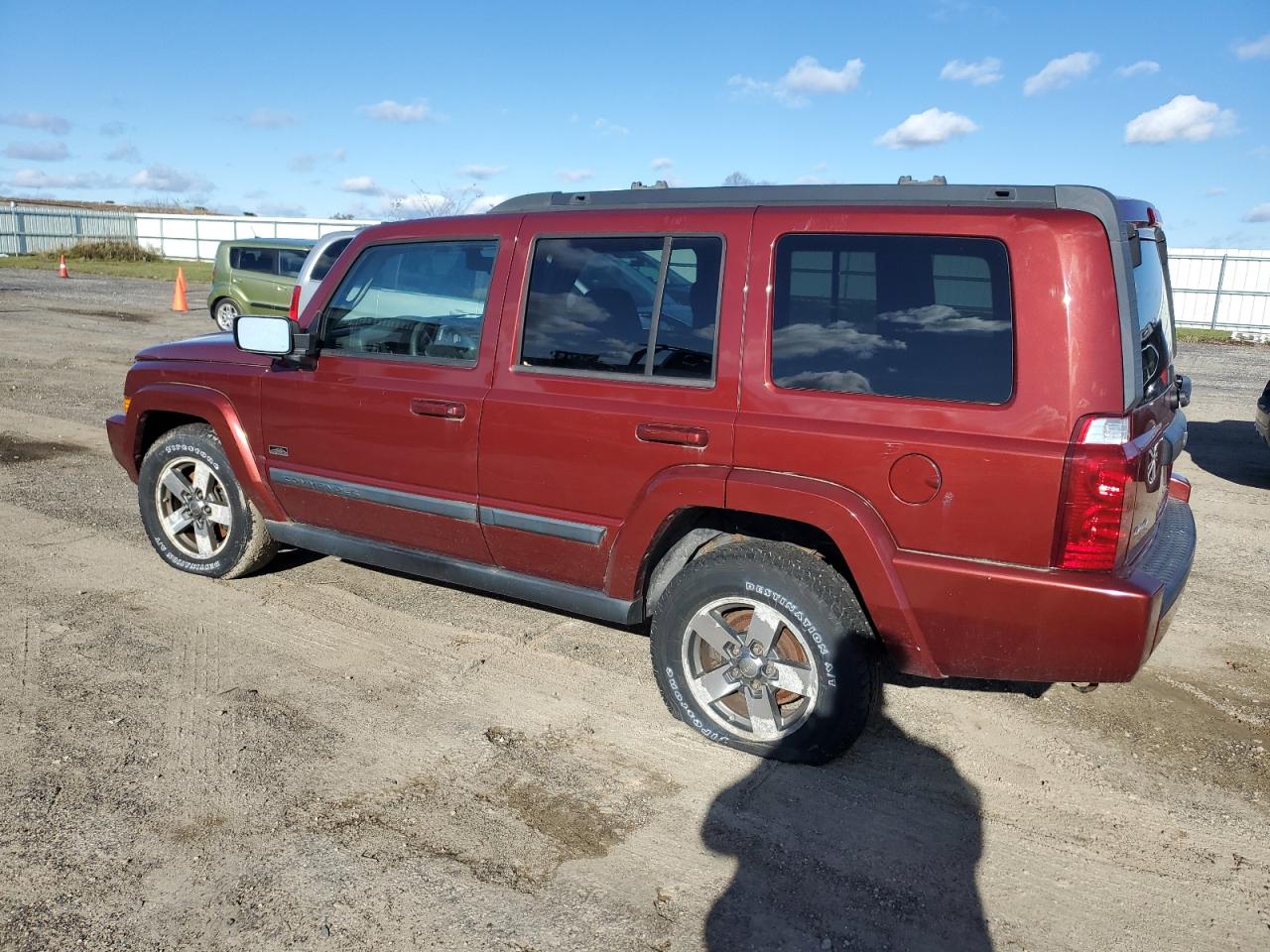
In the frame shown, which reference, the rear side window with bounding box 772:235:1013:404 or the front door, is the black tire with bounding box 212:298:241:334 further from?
the rear side window with bounding box 772:235:1013:404

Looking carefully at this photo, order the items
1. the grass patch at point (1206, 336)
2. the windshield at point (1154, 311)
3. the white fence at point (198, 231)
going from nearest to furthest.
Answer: the windshield at point (1154, 311), the grass patch at point (1206, 336), the white fence at point (198, 231)

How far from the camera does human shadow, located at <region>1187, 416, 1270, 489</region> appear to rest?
27.6 ft

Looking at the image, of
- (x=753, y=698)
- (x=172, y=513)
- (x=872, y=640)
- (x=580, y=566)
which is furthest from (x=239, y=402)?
(x=872, y=640)

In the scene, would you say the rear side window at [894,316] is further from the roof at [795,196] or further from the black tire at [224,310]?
the black tire at [224,310]

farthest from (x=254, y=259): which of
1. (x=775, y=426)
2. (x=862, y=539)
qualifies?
(x=862, y=539)

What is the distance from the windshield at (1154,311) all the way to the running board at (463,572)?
2012 mm

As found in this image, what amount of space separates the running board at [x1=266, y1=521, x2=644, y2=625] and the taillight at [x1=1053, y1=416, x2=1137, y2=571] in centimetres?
164

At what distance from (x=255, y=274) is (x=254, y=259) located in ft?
1.16

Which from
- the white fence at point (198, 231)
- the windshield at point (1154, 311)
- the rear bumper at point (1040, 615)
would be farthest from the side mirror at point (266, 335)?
the white fence at point (198, 231)

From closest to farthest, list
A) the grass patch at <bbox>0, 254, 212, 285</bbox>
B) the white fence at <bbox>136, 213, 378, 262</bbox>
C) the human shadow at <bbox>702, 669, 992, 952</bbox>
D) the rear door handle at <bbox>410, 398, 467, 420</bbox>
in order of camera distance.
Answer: the human shadow at <bbox>702, 669, 992, 952</bbox> → the rear door handle at <bbox>410, 398, 467, 420</bbox> → the grass patch at <bbox>0, 254, 212, 285</bbox> → the white fence at <bbox>136, 213, 378, 262</bbox>

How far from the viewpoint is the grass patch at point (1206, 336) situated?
72.3 feet

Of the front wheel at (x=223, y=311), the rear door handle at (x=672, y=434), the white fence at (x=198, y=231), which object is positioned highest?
the white fence at (x=198, y=231)

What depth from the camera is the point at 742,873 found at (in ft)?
9.60

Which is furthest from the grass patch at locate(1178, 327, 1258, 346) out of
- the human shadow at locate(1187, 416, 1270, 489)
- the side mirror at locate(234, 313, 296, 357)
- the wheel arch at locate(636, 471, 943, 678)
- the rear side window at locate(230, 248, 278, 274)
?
the side mirror at locate(234, 313, 296, 357)
